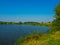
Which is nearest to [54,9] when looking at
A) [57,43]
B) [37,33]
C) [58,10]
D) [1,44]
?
[58,10]

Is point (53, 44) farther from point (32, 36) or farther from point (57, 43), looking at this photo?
point (32, 36)

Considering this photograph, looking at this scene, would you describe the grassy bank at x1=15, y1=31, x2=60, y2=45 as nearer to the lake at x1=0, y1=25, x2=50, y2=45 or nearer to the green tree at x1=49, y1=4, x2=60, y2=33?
the green tree at x1=49, y1=4, x2=60, y2=33

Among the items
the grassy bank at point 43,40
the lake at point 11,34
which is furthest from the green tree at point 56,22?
the grassy bank at point 43,40

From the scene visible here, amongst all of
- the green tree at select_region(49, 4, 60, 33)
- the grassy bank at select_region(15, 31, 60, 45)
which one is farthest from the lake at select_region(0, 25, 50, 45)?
the grassy bank at select_region(15, 31, 60, 45)

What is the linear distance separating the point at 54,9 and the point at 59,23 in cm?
280

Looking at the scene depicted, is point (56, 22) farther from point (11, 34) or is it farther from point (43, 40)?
point (11, 34)

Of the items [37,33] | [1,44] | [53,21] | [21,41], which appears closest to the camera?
[21,41]

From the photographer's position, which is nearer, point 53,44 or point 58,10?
point 53,44

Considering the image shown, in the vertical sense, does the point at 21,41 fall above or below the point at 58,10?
below

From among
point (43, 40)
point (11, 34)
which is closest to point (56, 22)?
point (43, 40)

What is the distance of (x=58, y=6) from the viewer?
34.7 m

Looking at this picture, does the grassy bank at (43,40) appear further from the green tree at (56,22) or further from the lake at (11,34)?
the lake at (11,34)

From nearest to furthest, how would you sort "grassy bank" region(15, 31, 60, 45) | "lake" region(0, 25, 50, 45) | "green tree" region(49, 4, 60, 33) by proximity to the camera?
1. "grassy bank" region(15, 31, 60, 45)
2. "green tree" region(49, 4, 60, 33)
3. "lake" region(0, 25, 50, 45)

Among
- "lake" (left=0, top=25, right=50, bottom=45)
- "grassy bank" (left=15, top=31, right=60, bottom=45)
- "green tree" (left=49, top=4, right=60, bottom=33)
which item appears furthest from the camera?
"lake" (left=0, top=25, right=50, bottom=45)
